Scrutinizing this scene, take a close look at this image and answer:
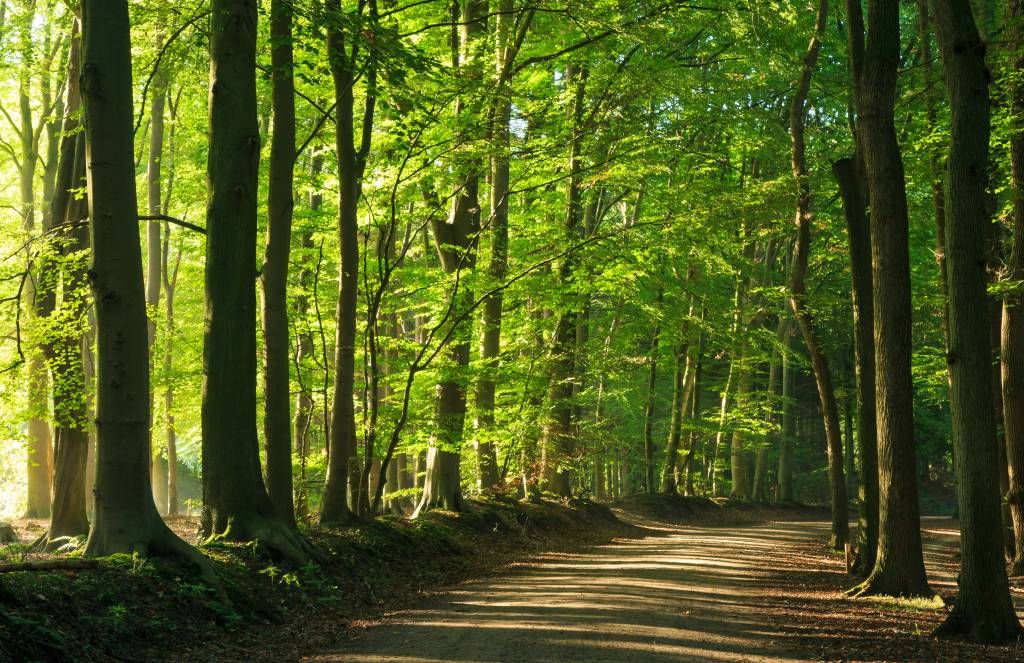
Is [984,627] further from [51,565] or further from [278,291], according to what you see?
[278,291]

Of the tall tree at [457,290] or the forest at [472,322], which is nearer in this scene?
the forest at [472,322]

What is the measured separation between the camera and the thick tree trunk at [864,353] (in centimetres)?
1188

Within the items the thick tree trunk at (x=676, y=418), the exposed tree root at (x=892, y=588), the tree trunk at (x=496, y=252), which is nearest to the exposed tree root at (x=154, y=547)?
the exposed tree root at (x=892, y=588)

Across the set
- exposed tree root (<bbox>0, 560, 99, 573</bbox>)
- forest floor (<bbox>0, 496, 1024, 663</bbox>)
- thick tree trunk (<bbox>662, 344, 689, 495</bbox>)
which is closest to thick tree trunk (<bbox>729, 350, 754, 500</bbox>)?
thick tree trunk (<bbox>662, 344, 689, 495</bbox>)

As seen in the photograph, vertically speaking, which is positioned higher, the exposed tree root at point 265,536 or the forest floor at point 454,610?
the exposed tree root at point 265,536

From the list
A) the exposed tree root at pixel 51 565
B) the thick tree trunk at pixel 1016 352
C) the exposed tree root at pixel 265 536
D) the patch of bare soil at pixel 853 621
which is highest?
the thick tree trunk at pixel 1016 352

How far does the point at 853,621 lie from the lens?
894 centimetres

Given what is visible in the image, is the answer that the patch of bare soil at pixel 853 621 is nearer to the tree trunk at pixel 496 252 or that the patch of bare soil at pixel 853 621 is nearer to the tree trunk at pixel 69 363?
the tree trunk at pixel 496 252

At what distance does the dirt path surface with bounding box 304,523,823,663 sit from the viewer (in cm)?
684

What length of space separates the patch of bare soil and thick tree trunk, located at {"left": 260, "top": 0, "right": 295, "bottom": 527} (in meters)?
5.84

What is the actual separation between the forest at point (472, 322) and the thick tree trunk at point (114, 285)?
0.02 metres

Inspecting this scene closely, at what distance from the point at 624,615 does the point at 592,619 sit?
0.48 m

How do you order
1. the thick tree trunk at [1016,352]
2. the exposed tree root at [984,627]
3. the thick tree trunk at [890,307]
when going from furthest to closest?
the thick tree trunk at [1016,352] < the thick tree trunk at [890,307] < the exposed tree root at [984,627]

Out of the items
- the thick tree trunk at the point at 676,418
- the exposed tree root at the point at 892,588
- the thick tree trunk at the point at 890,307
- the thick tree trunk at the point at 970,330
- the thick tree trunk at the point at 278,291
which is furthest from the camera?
the thick tree trunk at the point at 676,418
